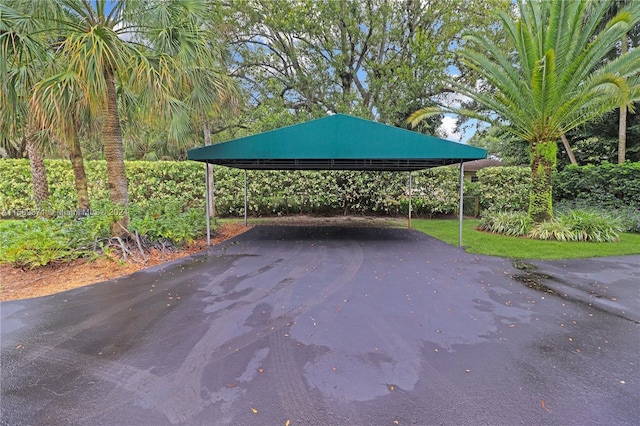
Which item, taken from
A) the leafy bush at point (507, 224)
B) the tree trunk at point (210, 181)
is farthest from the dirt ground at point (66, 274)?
the leafy bush at point (507, 224)

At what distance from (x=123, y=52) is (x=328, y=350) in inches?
239

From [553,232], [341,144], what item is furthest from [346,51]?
[553,232]

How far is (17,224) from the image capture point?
5.49 metres

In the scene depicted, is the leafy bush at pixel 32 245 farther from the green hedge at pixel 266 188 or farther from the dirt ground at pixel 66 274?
the green hedge at pixel 266 188

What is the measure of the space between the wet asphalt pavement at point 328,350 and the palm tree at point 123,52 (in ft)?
9.80

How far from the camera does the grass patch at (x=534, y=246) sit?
22.5 feet

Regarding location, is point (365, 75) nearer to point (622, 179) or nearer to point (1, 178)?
point (622, 179)

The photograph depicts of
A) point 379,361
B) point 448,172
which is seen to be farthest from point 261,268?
point 448,172

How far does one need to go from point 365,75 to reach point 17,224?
1370 centimetres

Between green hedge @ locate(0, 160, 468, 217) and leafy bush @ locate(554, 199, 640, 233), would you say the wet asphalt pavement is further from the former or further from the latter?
green hedge @ locate(0, 160, 468, 217)

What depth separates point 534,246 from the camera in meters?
7.61

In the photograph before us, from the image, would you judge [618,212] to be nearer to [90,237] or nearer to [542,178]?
[542,178]

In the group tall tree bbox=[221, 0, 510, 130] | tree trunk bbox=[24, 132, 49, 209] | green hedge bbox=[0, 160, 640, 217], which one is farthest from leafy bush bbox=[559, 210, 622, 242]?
tree trunk bbox=[24, 132, 49, 209]

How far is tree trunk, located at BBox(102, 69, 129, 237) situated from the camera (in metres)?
6.29
